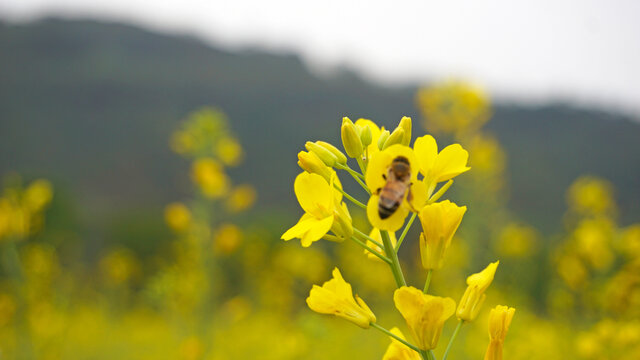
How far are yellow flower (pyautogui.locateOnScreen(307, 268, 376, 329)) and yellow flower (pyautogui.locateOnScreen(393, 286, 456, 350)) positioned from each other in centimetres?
19

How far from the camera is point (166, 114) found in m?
76.2

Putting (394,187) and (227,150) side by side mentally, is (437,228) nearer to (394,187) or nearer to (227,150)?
(394,187)

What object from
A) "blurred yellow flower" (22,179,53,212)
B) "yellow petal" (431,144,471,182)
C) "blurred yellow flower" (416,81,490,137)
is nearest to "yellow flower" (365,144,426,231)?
"yellow petal" (431,144,471,182)

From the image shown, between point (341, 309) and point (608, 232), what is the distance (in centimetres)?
387

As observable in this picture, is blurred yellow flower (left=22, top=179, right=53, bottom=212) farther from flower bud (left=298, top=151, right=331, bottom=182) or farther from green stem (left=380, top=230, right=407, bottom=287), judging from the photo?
green stem (left=380, top=230, right=407, bottom=287)

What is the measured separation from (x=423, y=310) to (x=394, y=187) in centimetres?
36

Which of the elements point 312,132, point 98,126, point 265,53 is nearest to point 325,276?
point 312,132

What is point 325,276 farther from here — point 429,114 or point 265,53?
point 265,53

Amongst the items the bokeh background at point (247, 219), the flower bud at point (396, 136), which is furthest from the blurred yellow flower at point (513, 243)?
the flower bud at point (396, 136)

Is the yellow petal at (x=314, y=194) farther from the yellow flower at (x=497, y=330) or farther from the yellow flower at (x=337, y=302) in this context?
the yellow flower at (x=497, y=330)

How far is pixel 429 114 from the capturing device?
23.3ft

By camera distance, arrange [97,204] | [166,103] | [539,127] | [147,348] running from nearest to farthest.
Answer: [147,348] < [539,127] < [97,204] < [166,103]

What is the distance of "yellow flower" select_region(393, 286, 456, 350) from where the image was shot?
1369 mm

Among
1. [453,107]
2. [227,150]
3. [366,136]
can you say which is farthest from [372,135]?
[453,107]
